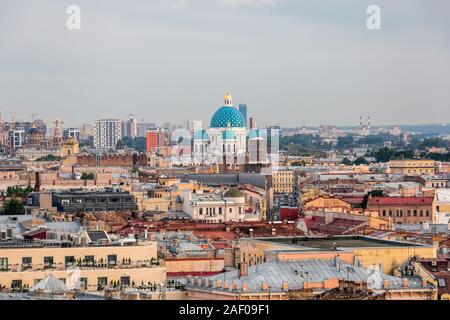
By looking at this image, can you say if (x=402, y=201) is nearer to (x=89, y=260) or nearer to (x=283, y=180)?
(x=89, y=260)

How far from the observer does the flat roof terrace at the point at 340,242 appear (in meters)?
15.3

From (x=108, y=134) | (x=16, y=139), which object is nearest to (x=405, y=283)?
(x=16, y=139)

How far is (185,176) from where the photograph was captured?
47625 mm

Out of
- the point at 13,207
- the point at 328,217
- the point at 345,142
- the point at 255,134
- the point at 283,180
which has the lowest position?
the point at 345,142

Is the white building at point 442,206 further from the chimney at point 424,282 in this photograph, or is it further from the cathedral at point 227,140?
the cathedral at point 227,140

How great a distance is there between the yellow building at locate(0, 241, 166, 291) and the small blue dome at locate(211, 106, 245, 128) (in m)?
54.0

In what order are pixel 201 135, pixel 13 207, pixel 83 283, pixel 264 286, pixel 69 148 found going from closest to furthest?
pixel 264 286 < pixel 83 283 < pixel 13 207 < pixel 201 135 < pixel 69 148

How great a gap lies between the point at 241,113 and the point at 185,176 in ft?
70.6

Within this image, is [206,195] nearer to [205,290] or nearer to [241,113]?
[205,290]

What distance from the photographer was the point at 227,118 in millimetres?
68938

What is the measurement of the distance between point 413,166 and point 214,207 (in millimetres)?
29678

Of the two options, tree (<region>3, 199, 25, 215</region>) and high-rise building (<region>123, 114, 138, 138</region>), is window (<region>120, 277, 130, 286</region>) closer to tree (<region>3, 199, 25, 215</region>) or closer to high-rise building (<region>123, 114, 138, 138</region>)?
tree (<region>3, 199, 25, 215</region>)

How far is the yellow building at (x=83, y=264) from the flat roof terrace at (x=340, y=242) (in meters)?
1.77
